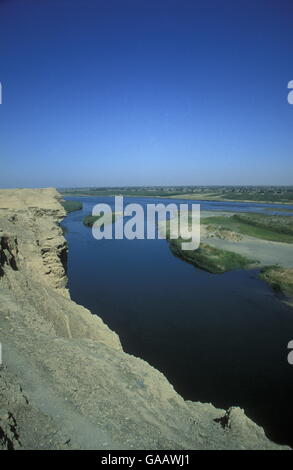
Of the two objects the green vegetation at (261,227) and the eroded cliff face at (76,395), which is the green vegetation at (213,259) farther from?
the eroded cliff face at (76,395)

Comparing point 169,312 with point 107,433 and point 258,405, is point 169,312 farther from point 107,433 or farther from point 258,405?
point 107,433

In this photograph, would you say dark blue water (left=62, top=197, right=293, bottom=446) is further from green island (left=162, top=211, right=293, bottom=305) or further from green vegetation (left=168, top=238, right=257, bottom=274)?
green island (left=162, top=211, right=293, bottom=305)

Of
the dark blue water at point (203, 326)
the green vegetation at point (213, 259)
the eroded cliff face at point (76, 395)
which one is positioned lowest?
the dark blue water at point (203, 326)

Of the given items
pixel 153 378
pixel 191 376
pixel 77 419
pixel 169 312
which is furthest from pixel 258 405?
pixel 77 419

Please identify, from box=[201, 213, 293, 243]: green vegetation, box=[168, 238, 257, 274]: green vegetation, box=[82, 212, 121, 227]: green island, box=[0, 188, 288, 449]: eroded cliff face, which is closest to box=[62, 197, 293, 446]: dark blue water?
box=[168, 238, 257, 274]: green vegetation

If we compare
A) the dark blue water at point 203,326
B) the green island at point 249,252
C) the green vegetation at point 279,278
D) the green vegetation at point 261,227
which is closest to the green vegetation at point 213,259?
the green island at point 249,252

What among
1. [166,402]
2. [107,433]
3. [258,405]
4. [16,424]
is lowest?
[258,405]
